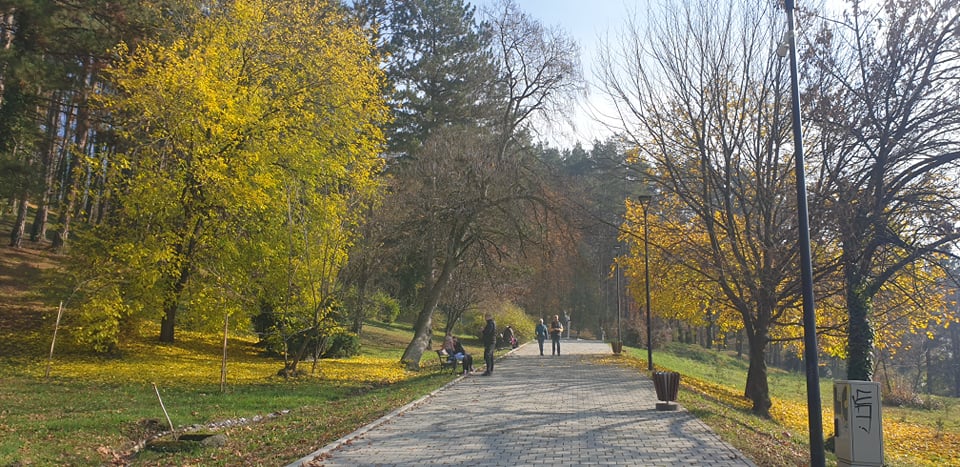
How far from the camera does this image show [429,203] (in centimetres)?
2441

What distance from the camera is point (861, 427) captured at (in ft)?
26.7

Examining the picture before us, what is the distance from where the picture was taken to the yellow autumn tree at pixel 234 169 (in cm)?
1698

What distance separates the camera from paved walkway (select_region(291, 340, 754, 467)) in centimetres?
778

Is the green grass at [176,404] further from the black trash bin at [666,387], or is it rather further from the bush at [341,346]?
the black trash bin at [666,387]

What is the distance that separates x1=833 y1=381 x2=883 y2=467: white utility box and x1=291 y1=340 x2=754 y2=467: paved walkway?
1.39 metres

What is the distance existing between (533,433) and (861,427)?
13.9 ft

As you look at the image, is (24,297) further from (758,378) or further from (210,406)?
(758,378)

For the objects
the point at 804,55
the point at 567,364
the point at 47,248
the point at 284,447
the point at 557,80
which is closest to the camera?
the point at 284,447

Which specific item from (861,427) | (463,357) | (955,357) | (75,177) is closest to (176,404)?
(463,357)

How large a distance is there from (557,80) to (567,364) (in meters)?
11.1

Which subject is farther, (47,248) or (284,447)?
(47,248)

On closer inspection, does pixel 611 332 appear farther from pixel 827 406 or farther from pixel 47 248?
pixel 47 248

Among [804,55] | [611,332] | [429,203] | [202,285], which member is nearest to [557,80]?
[429,203]

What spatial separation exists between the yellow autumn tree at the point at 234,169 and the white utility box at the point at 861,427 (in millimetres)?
12898
